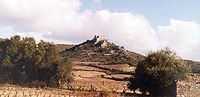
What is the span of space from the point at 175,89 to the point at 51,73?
65.8ft

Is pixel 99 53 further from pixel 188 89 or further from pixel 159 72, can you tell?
pixel 188 89

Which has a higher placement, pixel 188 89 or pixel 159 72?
pixel 159 72

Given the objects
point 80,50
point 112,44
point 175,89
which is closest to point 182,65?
point 175,89

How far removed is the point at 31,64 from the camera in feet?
117

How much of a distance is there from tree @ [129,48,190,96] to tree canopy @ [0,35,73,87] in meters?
12.1

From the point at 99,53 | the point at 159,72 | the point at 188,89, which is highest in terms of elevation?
the point at 99,53

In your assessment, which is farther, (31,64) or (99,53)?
(99,53)

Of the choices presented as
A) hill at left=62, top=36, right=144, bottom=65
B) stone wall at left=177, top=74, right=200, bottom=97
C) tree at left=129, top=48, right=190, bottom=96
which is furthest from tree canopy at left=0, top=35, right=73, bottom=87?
hill at left=62, top=36, right=144, bottom=65

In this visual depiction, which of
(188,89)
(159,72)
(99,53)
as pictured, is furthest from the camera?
(99,53)

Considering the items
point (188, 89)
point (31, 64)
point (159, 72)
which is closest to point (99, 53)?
point (31, 64)

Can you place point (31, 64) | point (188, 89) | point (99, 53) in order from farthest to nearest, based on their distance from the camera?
1. point (99, 53)
2. point (31, 64)
3. point (188, 89)

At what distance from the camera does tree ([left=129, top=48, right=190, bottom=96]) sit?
89.2ft

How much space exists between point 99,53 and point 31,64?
69.6 metres

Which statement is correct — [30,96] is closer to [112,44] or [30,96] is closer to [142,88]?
[142,88]
